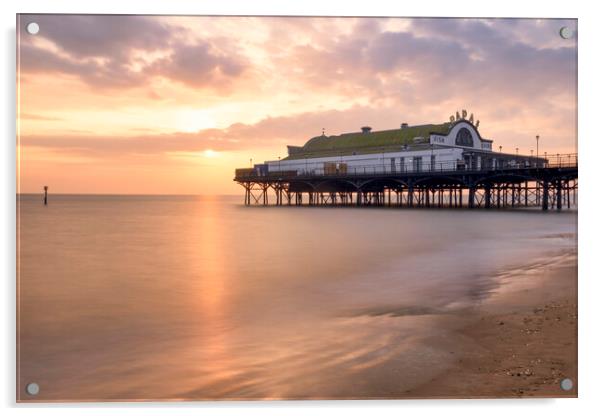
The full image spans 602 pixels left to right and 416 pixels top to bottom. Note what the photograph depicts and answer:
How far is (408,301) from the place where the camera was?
8.13 m

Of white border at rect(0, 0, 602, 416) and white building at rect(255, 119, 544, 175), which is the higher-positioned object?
white building at rect(255, 119, 544, 175)

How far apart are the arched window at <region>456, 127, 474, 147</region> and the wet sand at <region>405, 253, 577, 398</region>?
2965cm

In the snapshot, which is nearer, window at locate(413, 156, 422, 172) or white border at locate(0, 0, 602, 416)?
white border at locate(0, 0, 602, 416)

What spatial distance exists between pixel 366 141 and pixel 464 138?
6.48 metres

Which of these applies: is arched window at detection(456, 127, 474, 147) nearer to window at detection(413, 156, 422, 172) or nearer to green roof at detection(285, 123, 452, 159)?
green roof at detection(285, 123, 452, 159)

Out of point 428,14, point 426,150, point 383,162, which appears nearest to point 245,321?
point 428,14

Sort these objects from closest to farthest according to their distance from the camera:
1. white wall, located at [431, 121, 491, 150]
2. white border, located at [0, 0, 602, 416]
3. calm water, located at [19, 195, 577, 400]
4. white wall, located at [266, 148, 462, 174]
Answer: calm water, located at [19, 195, 577, 400]
white border, located at [0, 0, 602, 416]
white wall, located at [431, 121, 491, 150]
white wall, located at [266, 148, 462, 174]

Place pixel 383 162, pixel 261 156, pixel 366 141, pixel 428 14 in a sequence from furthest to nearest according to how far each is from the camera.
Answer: pixel 383 162 < pixel 366 141 < pixel 261 156 < pixel 428 14

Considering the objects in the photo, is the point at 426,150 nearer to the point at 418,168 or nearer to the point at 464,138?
the point at 418,168

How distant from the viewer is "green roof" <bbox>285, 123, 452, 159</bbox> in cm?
3519

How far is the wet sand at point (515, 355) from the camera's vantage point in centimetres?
502

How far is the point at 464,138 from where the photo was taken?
118 ft

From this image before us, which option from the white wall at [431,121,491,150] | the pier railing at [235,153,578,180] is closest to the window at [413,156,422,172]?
the pier railing at [235,153,578,180]

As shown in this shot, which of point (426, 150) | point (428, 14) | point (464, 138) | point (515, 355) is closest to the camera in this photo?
point (515, 355)
